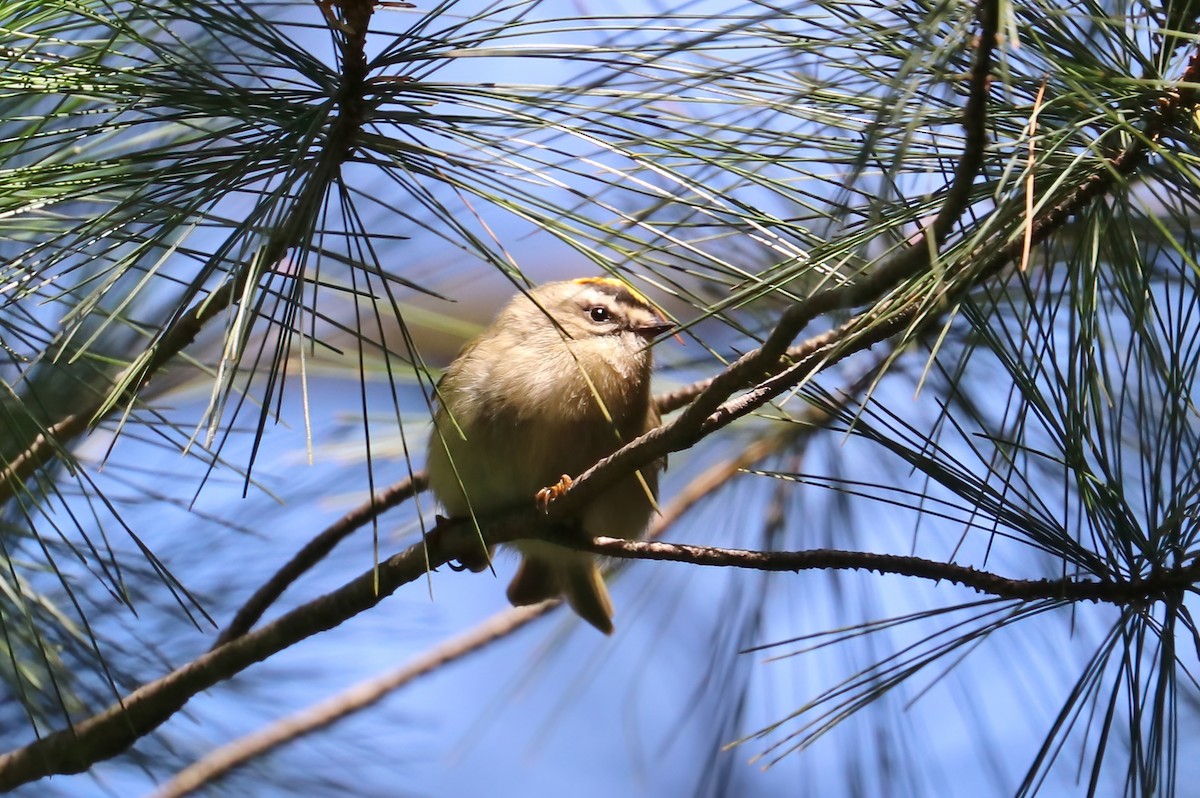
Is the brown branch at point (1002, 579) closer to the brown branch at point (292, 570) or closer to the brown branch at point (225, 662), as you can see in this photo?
the brown branch at point (225, 662)

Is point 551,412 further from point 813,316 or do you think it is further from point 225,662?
point 813,316

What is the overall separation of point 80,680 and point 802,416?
142 cm

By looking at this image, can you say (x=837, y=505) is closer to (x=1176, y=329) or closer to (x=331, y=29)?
(x=1176, y=329)

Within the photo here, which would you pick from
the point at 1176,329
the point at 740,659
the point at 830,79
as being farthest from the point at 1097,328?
the point at 740,659

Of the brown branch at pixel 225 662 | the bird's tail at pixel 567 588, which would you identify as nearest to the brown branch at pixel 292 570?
the brown branch at pixel 225 662

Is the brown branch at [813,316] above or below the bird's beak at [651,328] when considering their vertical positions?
below

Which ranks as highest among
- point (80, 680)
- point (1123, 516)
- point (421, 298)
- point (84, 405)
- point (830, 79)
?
point (421, 298)

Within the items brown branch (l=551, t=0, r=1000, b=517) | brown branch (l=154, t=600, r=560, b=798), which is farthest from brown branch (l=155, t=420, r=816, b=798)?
brown branch (l=551, t=0, r=1000, b=517)

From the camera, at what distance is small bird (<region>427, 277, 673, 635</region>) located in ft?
7.09

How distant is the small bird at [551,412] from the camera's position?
85.0 inches

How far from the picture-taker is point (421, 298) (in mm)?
2951

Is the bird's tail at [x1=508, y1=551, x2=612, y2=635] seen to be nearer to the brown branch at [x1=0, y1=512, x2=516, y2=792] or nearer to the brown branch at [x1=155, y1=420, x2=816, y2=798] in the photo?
the brown branch at [x1=155, y1=420, x2=816, y2=798]

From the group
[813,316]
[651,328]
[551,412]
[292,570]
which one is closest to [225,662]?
[292,570]

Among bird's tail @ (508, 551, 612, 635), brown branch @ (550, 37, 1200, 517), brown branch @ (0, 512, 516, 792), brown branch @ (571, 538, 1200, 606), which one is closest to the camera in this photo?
brown branch @ (550, 37, 1200, 517)
